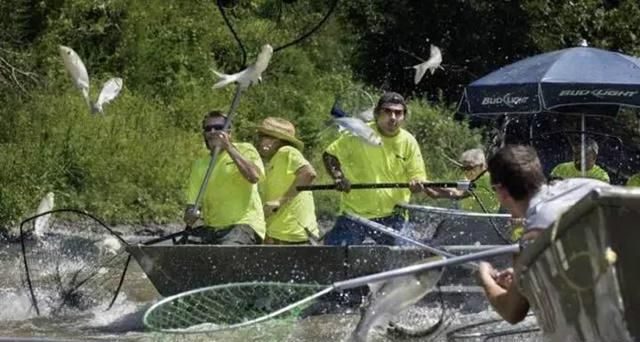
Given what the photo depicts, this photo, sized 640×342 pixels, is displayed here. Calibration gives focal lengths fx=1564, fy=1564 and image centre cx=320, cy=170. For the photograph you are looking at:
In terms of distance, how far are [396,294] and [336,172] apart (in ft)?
17.1

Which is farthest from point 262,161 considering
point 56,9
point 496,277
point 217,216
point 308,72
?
point 308,72

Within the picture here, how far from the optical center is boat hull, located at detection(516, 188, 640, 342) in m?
5.69

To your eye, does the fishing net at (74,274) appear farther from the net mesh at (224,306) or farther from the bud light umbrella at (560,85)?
the net mesh at (224,306)

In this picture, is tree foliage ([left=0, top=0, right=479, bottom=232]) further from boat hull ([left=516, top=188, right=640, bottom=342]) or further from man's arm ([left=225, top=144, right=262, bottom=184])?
boat hull ([left=516, top=188, right=640, bottom=342])

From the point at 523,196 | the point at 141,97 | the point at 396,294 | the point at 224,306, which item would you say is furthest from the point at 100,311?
the point at 141,97

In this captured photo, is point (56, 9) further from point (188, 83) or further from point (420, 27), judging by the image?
point (420, 27)

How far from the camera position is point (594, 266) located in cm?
586

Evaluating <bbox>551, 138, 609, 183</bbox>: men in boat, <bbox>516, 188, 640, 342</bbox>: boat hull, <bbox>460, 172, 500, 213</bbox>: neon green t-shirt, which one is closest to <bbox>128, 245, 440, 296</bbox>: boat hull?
<bbox>460, 172, 500, 213</bbox>: neon green t-shirt

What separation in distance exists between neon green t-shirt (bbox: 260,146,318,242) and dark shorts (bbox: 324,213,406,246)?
258 millimetres

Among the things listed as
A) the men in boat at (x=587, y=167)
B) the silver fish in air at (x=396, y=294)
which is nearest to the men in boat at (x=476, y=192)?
the men in boat at (x=587, y=167)

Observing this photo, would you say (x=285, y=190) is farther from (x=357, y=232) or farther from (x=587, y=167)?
(x=587, y=167)

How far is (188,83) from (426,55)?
4.72 metres

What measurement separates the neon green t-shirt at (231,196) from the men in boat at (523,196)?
524cm

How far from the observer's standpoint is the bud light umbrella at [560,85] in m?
13.3
